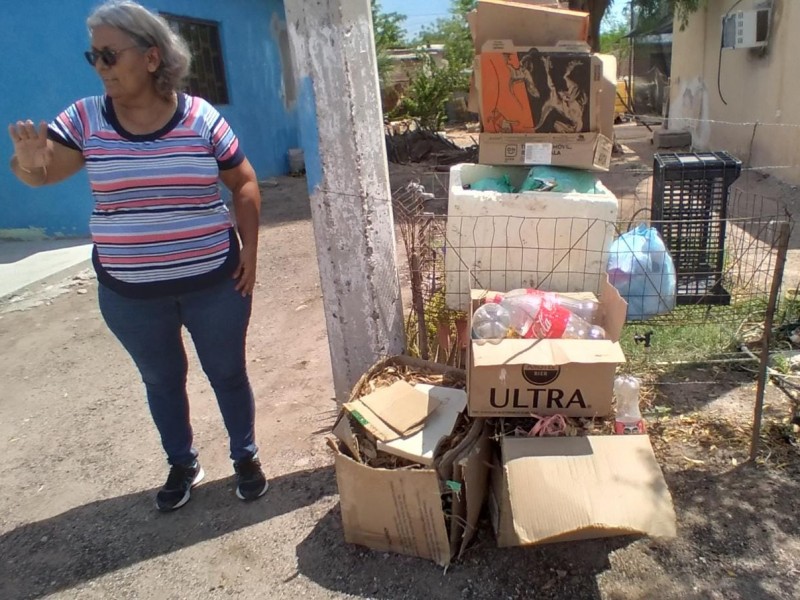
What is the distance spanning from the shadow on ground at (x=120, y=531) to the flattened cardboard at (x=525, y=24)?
2.44 metres

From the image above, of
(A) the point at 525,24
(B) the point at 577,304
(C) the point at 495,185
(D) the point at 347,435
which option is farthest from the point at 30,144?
(A) the point at 525,24

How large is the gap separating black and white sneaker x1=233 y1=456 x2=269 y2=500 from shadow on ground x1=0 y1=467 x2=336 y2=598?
0.04 meters

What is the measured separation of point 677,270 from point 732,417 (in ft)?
3.63

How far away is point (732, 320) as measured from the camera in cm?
359

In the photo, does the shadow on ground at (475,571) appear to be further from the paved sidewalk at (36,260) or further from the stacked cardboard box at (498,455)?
the paved sidewalk at (36,260)

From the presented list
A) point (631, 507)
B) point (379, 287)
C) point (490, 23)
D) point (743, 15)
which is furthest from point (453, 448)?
point (743, 15)

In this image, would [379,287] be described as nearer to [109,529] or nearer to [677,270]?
[109,529]

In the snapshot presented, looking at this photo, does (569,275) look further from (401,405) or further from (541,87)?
(401,405)

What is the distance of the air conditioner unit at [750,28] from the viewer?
28.5 ft

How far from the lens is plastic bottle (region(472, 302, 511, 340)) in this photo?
2.51 meters

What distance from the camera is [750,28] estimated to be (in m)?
8.77

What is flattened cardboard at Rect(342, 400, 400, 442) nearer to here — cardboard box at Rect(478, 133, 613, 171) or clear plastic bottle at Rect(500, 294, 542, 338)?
clear plastic bottle at Rect(500, 294, 542, 338)

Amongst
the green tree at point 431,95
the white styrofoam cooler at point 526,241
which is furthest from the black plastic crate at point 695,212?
the green tree at point 431,95

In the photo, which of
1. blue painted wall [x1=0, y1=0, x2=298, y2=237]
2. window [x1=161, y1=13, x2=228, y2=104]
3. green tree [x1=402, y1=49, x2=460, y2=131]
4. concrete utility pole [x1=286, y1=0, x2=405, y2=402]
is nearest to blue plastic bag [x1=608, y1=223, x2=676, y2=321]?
concrete utility pole [x1=286, y1=0, x2=405, y2=402]
